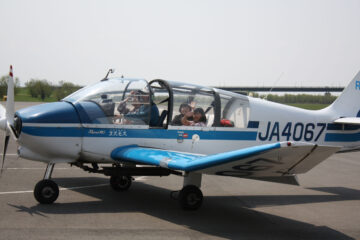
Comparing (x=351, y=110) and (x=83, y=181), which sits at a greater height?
(x=351, y=110)

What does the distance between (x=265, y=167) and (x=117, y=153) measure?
2.73m

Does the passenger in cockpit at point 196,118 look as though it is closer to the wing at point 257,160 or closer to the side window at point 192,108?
the side window at point 192,108

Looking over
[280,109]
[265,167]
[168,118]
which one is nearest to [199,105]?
[168,118]

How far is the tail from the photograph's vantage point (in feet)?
33.0

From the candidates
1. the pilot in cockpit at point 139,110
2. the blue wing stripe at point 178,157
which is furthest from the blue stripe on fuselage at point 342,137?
the pilot in cockpit at point 139,110

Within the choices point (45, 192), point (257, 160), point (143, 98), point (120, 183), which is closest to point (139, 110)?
point (143, 98)

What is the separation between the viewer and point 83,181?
9891mm

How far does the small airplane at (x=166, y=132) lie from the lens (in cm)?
675

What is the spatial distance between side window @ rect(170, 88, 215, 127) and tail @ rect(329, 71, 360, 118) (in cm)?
313

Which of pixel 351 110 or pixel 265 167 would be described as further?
pixel 351 110

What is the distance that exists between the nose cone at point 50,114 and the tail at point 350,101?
5731 millimetres

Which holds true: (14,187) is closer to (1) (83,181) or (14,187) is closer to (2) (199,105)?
(1) (83,181)

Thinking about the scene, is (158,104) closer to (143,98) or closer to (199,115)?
(143,98)

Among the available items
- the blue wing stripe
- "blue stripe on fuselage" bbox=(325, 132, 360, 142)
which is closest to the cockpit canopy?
the blue wing stripe
